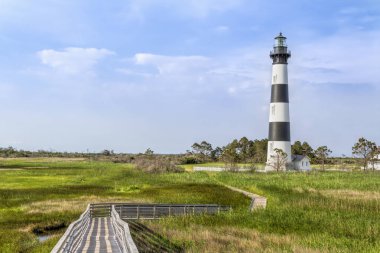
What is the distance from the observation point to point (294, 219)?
90.9ft

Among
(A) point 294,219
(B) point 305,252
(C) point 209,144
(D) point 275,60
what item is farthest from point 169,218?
(C) point 209,144

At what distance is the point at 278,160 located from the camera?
71562 millimetres

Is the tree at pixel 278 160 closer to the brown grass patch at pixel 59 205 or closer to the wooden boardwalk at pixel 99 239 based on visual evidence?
the brown grass patch at pixel 59 205

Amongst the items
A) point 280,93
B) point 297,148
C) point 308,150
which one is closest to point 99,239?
point 280,93

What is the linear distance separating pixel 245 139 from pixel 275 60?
6908cm

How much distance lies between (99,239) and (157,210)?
12.7m

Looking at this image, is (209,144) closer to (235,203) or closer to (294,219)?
(235,203)

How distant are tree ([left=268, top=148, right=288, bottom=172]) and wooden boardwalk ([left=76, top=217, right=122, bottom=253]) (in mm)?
44335

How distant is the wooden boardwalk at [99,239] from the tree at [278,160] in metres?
44.3

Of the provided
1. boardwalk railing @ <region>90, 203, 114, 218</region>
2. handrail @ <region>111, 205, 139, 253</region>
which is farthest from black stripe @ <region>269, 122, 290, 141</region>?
handrail @ <region>111, 205, 139, 253</region>

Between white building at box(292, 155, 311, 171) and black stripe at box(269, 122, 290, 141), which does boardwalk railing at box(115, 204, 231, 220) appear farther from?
white building at box(292, 155, 311, 171)

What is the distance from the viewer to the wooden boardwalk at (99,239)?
709 inches

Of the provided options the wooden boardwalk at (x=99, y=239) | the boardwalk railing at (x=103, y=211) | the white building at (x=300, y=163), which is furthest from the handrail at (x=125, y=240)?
the white building at (x=300, y=163)

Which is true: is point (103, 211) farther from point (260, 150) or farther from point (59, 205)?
point (260, 150)
